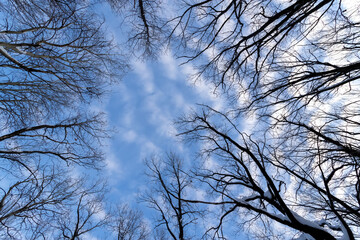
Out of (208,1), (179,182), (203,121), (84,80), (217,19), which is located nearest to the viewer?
(208,1)

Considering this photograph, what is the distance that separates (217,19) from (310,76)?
244 centimetres

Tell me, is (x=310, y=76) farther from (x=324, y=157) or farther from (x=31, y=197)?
(x=31, y=197)

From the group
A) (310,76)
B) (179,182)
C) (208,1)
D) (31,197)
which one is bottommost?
(31,197)

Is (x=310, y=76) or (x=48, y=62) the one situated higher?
(x=48, y=62)

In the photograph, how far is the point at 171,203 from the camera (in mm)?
9047

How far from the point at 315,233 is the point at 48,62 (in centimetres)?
788

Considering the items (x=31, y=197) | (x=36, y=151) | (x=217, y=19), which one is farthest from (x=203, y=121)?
(x=31, y=197)

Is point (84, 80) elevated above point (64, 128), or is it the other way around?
point (84, 80)

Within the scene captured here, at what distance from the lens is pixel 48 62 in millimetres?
4465

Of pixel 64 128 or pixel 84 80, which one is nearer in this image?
pixel 84 80

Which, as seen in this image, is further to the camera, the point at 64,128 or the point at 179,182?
the point at 179,182

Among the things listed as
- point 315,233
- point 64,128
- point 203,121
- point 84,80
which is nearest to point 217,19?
point 203,121

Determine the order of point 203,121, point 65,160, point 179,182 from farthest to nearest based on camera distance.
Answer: point 179,182
point 203,121
point 65,160

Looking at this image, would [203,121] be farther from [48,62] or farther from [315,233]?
[48,62]
